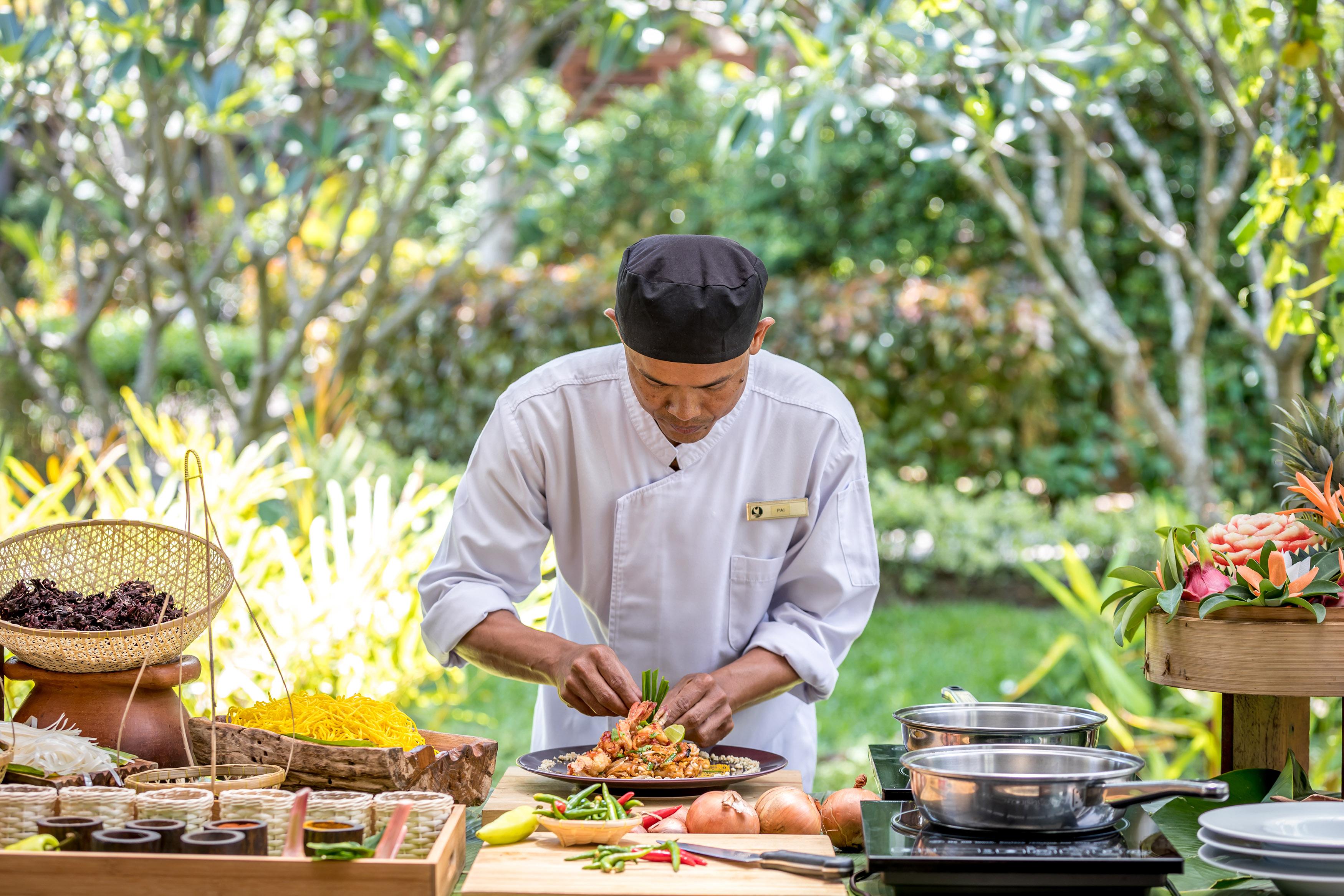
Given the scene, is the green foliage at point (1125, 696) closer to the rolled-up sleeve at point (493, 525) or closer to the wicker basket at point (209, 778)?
the rolled-up sleeve at point (493, 525)

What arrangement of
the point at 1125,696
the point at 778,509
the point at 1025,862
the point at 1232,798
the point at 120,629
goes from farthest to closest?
the point at 1125,696 → the point at 778,509 → the point at 120,629 → the point at 1232,798 → the point at 1025,862

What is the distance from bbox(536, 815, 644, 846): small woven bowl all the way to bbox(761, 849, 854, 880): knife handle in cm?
18

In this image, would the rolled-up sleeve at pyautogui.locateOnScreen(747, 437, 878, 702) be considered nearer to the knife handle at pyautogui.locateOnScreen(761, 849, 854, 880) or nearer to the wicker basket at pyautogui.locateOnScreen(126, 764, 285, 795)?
the knife handle at pyautogui.locateOnScreen(761, 849, 854, 880)

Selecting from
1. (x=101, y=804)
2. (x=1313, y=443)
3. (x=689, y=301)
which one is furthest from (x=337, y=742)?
(x=1313, y=443)

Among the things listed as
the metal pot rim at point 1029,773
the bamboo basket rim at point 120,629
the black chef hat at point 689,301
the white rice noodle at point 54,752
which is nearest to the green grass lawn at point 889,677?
the bamboo basket rim at point 120,629

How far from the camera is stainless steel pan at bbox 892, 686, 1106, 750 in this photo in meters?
1.57

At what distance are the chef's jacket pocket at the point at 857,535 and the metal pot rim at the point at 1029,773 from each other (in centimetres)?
63

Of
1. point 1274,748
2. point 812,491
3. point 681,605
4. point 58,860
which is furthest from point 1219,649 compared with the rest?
point 58,860

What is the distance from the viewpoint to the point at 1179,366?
4477 mm

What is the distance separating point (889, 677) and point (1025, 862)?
4.44 metres

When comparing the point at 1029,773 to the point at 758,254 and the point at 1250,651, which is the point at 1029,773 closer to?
the point at 1250,651

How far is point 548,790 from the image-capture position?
5.83 ft

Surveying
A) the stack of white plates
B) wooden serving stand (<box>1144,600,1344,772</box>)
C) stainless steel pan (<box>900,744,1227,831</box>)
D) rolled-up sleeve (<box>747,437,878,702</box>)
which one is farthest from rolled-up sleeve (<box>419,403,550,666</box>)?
the stack of white plates

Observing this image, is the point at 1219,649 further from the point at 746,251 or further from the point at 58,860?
the point at 58,860
